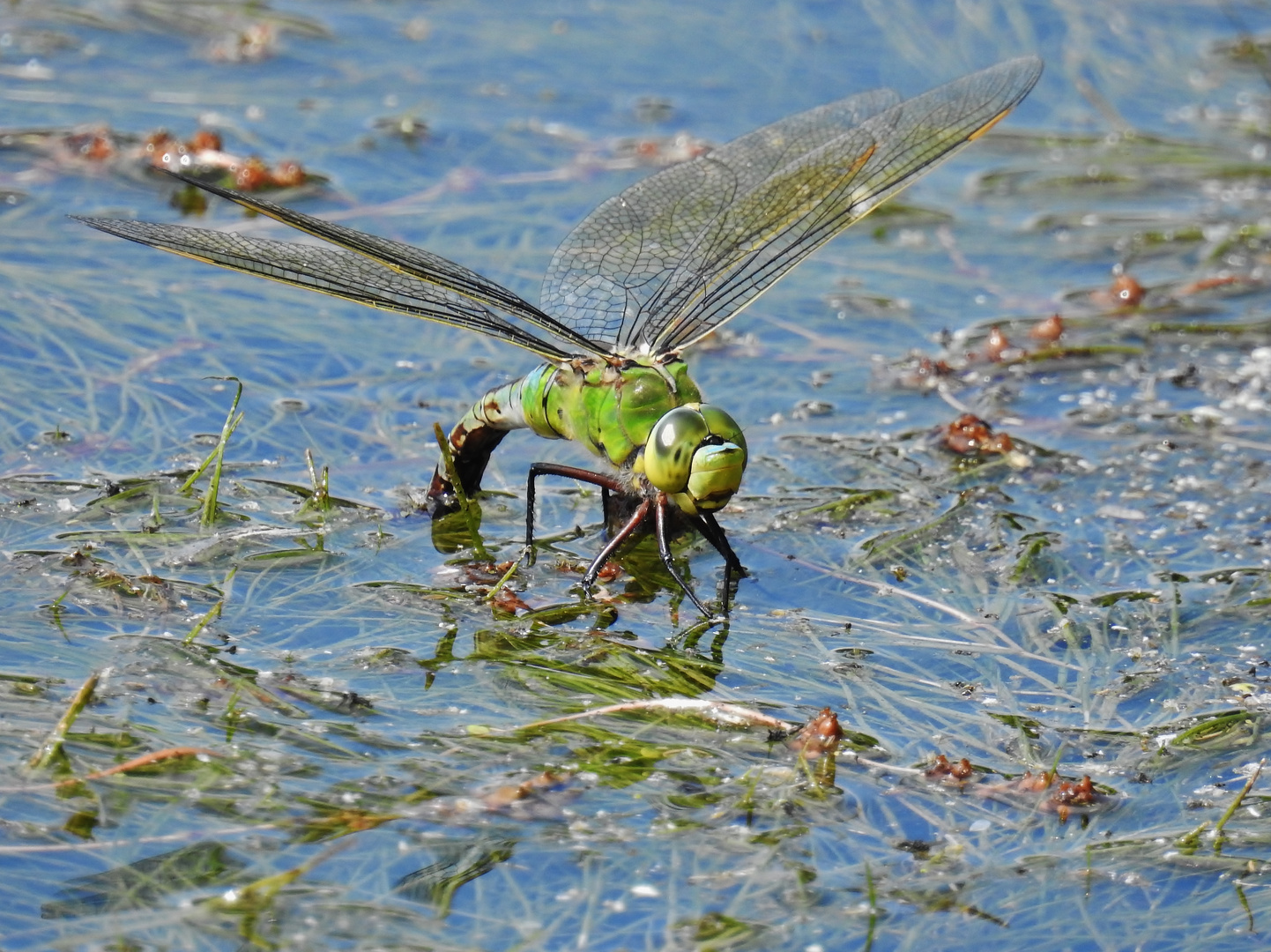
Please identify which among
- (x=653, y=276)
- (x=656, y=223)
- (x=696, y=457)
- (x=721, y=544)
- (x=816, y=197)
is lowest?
(x=721, y=544)

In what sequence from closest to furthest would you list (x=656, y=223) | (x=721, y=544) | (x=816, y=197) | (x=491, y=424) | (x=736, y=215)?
(x=721, y=544) → (x=491, y=424) → (x=816, y=197) → (x=736, y=215) → (x=656, y=223)

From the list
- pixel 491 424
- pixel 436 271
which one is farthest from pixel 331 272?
pixel 491 424

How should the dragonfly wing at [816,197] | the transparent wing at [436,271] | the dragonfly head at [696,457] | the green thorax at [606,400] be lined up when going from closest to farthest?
1. the dragonfly head at [696,457]
2. the transparent wing at [436,271]
3. the green thorax at [606,400]
4. the dragonfly wing at [816,197]

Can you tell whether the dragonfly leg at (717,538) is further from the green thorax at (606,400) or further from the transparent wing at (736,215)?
the transparent wing at (736,215)

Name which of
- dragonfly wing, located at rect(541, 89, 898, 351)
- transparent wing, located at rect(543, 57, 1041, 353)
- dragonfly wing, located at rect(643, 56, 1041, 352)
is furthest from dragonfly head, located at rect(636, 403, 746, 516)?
dragonfly wing, located at rect(541, 89, 898, 351)

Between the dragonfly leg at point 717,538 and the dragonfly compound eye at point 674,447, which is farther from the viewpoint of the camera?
the dragonfly leg at point 717,538

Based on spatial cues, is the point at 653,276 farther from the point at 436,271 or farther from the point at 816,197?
the point at 436,271

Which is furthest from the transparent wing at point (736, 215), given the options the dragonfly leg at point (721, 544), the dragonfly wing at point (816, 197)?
the dragonfly leg at point (721, 544)

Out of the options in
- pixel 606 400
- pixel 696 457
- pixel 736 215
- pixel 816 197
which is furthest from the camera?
pixel 736 215
